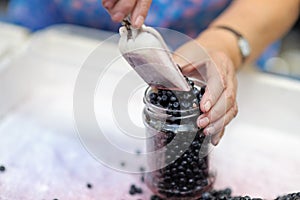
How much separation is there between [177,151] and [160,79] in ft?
0.35

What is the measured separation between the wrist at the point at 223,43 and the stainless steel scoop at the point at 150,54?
0.69ft

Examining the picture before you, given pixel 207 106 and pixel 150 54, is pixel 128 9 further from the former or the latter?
pixel 207 106

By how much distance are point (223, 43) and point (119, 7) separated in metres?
0.32

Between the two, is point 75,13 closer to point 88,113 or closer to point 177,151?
point 88,113

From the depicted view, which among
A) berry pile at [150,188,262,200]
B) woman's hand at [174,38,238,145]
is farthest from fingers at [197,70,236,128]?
berry pile at [150,188,262,200]

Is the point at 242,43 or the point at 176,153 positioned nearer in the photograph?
Result: the point at 176,153

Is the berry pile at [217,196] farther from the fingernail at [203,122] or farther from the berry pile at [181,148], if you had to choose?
the fingernail at [203,122]

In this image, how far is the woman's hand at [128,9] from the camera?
653 mm

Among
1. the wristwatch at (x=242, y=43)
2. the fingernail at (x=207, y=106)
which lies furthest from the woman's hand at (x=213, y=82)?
the wristwatch at (x=242, y=43)

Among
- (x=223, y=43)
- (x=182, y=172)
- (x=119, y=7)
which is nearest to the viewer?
(x=119, y=7)

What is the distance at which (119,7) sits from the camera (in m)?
0.65

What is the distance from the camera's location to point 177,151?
731 mm

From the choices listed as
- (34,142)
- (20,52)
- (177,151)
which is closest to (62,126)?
(34,142)

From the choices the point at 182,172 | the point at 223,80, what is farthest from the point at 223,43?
the point at 182,172
